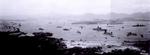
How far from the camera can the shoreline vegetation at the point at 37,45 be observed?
3.14 m

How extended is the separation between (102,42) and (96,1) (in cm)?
53

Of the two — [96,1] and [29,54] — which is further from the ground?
[96,1]

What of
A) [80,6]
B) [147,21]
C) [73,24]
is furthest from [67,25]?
[147,21]

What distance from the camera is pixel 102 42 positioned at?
3.51m

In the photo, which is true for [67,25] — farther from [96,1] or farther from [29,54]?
[29,54]

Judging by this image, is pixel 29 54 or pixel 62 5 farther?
pixel 62 5

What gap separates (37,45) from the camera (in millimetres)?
3201

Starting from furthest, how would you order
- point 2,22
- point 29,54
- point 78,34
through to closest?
point 78,34 < point 2,22 < point 29,54

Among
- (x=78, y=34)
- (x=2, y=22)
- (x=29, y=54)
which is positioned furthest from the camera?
(x=78, y=34)

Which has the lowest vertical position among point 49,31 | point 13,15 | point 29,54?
point 29,54

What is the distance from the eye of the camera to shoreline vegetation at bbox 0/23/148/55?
124 inches

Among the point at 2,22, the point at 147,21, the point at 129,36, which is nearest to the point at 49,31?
the point at 2,22

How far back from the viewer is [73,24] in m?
3.80

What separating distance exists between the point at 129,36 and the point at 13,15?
159 cm
